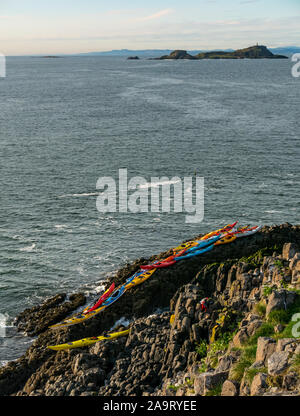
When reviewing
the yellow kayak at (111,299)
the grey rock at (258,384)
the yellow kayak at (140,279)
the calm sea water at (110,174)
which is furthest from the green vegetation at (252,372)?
the calm sea water at (110,174)

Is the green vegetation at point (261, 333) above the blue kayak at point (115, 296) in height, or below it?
above

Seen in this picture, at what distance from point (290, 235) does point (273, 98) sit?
140439 millimetres

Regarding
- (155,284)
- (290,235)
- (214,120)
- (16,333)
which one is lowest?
(16,333)

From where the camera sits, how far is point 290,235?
56.4m

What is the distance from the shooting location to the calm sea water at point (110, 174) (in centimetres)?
5909

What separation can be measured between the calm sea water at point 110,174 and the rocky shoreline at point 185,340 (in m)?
5.00

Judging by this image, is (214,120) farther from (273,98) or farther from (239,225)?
(239,225)

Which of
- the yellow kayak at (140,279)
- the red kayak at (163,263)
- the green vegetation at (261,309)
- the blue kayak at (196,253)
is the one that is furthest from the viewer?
the blue kayak at (196,253)

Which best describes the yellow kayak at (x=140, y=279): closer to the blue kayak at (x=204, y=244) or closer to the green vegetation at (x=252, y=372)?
the blue kayak at (x=204, y=244)

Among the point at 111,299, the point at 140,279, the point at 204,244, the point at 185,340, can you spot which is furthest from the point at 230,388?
the point at 204,244

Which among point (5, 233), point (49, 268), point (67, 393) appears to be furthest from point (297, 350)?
point (5, 233)

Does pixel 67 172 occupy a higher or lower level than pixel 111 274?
higher

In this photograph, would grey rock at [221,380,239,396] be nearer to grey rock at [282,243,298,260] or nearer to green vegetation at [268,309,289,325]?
green vegetation at [268,309,289,325]

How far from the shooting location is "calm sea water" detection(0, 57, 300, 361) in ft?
194
